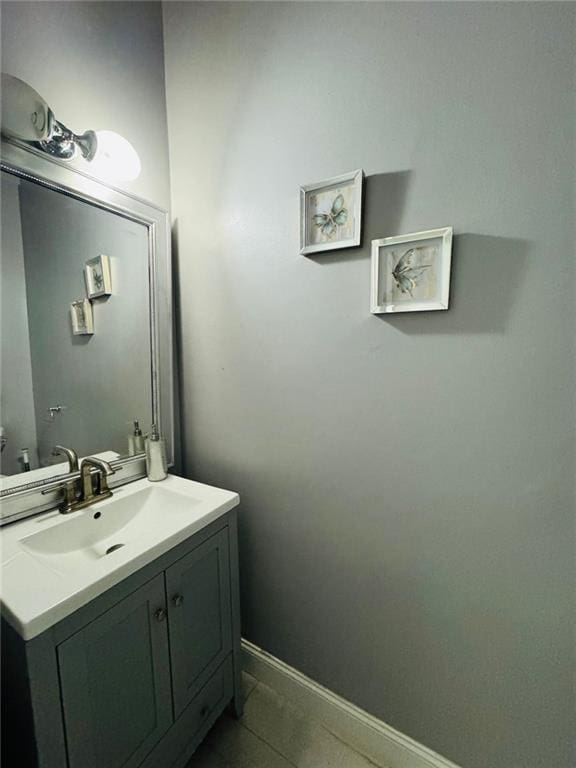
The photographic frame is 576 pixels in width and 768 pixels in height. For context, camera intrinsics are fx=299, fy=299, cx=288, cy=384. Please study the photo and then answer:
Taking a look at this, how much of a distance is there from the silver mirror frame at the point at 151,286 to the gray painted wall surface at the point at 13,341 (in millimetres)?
68

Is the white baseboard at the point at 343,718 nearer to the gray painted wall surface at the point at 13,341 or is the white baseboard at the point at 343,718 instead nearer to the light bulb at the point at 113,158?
the gray painted wall surface at the point at 13,341

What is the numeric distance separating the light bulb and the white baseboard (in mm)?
1799

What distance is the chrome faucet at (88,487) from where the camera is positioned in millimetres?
907

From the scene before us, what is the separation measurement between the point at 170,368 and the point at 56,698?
93cm

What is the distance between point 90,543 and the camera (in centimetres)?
93

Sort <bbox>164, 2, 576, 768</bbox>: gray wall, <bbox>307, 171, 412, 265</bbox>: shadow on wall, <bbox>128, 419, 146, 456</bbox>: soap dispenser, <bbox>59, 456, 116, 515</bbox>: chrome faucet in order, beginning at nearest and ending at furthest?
<bbox>164, 2, 576, 768</bbox>: gray wall → <bbox>307, 171, 412, 265</bbox>: shadow on wall → <bbox>59, 456, 116, 515</bbox>: chrome faucet → <bbox>128, 419, 146, 456</bbox>: soap dispenser

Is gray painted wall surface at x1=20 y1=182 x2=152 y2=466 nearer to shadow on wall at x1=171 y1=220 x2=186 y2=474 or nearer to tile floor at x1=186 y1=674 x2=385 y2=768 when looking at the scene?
shadow on wall at x1=171 y1=220 x2=186 y2=474

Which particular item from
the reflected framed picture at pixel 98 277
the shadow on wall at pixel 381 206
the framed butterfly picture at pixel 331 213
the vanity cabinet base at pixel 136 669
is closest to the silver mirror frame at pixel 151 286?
the reflected framed picture at pixel 98 277

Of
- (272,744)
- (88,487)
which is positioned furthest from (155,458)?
(272,744)

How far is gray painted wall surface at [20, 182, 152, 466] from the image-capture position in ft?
2.90

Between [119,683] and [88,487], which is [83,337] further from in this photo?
[119,683]

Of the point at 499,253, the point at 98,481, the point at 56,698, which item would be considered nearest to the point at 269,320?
the point at 499,253

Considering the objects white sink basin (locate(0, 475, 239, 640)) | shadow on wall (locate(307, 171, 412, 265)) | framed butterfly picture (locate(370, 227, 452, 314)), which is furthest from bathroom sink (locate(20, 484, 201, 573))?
shadow on wall (locate(307, 171, 412, 265))

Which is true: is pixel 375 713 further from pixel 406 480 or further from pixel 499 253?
pixel 499 253
